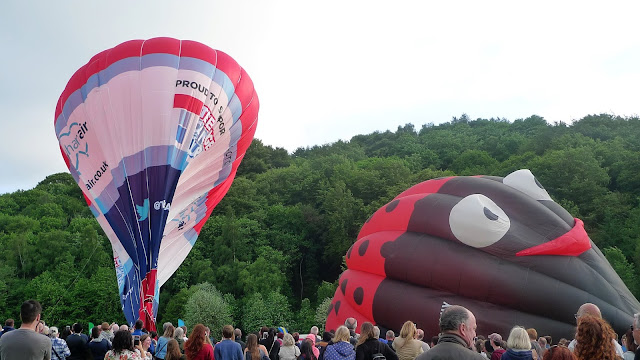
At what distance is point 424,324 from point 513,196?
9.69 feet

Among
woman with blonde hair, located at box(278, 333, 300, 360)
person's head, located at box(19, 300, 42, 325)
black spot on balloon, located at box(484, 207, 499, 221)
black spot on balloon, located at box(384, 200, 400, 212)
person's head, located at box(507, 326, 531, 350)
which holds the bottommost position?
woman with blonde hair, located at box(278, 333, 300, 360)

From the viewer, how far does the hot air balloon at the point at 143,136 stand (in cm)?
1281

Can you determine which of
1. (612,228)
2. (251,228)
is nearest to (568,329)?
(612,228)

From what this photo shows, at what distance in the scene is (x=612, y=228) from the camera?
25.4 metres

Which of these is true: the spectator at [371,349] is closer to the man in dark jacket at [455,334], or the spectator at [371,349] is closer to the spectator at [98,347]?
the man in dark jacket at [455,334]

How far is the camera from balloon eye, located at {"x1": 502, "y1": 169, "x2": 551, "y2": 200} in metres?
11.8

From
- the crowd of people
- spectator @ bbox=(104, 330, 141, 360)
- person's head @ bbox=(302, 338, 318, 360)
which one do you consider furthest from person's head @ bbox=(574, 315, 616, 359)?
person's head @ bbox=(302, 338, 318, 360)

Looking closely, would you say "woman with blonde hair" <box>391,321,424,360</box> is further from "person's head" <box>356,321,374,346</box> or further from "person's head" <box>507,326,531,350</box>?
"person's head" <box>507,326,531,350</box>

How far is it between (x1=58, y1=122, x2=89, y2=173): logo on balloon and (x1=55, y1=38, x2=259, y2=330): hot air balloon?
0.02 metres

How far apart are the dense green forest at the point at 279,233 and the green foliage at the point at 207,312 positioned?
0.11 metres

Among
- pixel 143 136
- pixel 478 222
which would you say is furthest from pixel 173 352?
pixel 143 136

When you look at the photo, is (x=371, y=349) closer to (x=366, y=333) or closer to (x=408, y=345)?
(x=366, y=333)

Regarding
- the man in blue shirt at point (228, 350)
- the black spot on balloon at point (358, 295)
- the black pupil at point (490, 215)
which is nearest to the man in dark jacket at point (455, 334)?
the man in blue shirt at point (228, 350)

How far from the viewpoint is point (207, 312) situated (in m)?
26.0
